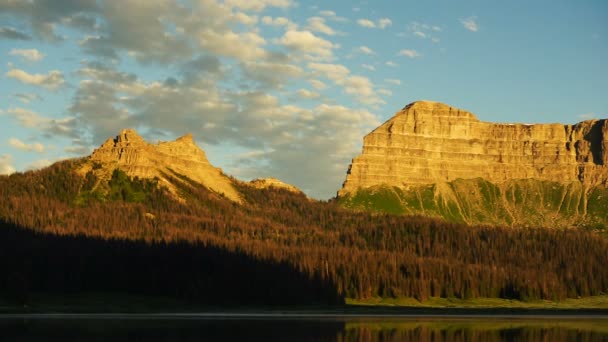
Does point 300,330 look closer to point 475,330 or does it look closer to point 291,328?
point 291,328

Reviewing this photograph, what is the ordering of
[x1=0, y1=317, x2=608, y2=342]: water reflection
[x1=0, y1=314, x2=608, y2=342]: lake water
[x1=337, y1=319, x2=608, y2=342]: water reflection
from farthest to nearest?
[x1=337, y1=319, x2=608, y2=342]: water reflection, [x1=0, y1=314, x2=608, y2=342]: lake water, [x1=0, y1=317, x2=608, y2=342]: water reflection

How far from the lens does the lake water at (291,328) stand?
398ft

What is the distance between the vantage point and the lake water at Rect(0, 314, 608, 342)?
121188 millimetres

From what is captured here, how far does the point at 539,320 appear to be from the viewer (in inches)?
7032

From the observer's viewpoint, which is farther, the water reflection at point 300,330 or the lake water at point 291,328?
the lake water at point 291,328

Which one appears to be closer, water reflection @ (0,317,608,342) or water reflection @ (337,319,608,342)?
water reflection @ (0,317,608,342)

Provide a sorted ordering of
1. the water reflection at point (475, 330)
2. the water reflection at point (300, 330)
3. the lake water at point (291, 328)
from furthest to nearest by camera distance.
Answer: the water reflection at point (475, 330) < the lake water at point (291, 328) < the water reflection at point (300, 330)

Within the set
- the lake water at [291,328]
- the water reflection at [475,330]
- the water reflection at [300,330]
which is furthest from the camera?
the water reflection at [475,330]

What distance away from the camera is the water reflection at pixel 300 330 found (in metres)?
121

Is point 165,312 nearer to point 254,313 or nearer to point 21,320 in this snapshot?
point 254,313

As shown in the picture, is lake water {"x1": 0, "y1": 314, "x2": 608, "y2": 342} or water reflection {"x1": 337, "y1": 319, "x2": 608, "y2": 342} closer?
lake water {"x1": 0, "y1": 314, "x2": 608, "y2": 342}

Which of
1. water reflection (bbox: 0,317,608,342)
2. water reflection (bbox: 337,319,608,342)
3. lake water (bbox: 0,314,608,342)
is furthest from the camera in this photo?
water reflection (bbox: 337,319,608,342)

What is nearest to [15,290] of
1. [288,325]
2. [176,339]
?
[288,325]

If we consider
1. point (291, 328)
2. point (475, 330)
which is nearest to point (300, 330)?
point (291, 328)
